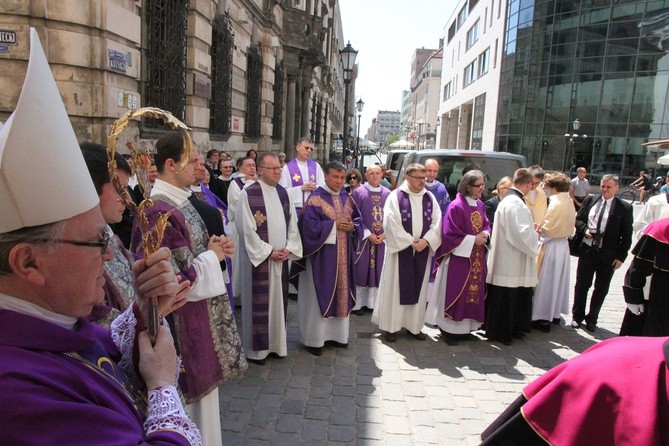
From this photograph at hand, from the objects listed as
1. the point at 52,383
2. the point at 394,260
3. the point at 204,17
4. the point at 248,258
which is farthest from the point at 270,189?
the point at 204,17

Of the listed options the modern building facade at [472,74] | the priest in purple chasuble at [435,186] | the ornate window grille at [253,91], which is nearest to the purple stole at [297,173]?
the priest in purple chasuble at [435,186]

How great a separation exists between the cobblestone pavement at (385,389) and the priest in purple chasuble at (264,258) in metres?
0.35

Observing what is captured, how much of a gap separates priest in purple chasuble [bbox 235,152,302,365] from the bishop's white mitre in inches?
151

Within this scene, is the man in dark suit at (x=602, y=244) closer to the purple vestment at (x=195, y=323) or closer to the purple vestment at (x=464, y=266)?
the purple vestment at (x=464, y=266)

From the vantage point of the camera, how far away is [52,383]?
41.2 inches

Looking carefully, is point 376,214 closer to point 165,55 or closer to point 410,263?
point 410,263

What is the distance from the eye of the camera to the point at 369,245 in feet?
24.1

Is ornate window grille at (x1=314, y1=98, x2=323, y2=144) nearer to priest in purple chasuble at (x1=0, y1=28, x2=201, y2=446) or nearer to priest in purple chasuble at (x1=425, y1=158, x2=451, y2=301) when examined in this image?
priest in purple chasuble at (x1=425, y1=158, x2=451, y2=301)

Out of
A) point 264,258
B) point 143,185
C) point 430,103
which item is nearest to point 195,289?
point 143,185

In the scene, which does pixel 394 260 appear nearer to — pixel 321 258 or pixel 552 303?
pixel 321 258

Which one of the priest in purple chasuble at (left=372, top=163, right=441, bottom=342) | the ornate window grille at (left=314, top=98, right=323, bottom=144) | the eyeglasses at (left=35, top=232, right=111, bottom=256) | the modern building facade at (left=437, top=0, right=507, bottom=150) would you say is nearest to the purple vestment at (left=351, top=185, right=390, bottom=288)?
the priest in purple chasuble at (left=372, top=163, right=441, bottom=342)

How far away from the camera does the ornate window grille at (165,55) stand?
25.4 ft

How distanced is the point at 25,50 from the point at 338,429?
213 inches

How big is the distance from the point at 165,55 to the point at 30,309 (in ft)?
26.1
